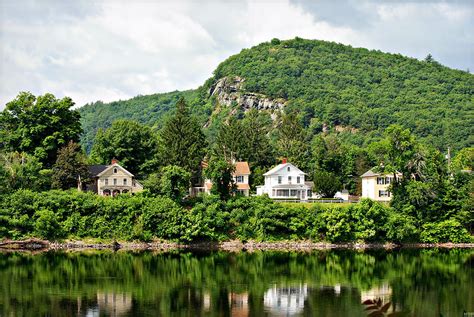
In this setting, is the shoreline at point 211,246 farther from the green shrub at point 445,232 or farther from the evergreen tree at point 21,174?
the evergreen tree at point 21,174

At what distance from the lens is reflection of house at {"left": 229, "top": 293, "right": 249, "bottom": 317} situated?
3150cm

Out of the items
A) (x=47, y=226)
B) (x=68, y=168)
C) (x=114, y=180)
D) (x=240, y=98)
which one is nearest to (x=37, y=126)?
(x=68, y=168)

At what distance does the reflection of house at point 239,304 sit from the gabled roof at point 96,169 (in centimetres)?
4227

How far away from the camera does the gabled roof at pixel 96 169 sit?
7512 centimetres

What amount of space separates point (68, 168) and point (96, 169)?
782 cm

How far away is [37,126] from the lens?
2881 inches

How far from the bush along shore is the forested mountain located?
61.5 m

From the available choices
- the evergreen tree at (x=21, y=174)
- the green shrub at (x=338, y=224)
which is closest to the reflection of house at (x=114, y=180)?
the evergreen tree at (x=21, y=174)

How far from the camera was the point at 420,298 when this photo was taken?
35969mm

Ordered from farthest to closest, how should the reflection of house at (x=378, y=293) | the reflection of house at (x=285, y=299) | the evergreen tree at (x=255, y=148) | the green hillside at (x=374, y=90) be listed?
the green hillside at (x=374, y=90), the evergreen tree at (x=255, y=148), the reflection of house at (x=378, y=293), the reflection of house at (x=285, y=299)

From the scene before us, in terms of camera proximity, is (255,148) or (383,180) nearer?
(383,180)

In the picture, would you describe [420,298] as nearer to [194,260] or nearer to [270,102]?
[194,260]

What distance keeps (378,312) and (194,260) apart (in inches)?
914

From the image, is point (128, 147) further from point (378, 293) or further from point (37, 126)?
point (378, 293)
